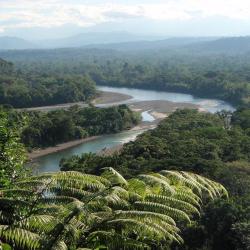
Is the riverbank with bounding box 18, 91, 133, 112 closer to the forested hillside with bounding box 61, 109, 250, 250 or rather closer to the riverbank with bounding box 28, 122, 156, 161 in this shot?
the riverbank with bounding box 28, 122, 156, 161

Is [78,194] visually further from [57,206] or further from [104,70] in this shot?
[104,70]

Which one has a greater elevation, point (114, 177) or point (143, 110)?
point (114, 177)

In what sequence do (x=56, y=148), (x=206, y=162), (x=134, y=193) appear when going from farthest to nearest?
(x=56, y=148) → (x=206, y=162) → (x=134, y=193)

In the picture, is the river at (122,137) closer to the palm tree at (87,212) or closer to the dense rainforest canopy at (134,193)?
the dense rainforest canopy at (134,193)

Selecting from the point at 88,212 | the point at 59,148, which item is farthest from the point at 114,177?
the point at 59,148

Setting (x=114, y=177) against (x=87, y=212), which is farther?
(x=114, y=177)

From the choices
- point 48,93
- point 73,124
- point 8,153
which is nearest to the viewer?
point 8,153

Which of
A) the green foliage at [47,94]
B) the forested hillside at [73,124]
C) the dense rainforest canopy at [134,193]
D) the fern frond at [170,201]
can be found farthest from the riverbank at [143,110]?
the fern frond at [170,201]

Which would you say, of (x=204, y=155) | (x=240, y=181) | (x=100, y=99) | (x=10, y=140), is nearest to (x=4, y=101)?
(x=100, y=99)

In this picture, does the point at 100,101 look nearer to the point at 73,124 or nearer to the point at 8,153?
the point at 73,124
